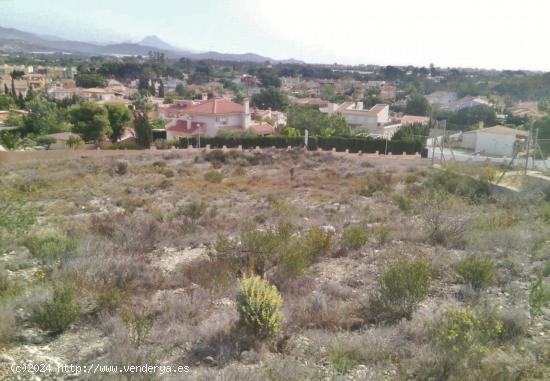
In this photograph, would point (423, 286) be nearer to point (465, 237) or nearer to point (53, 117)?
point (465, 237)

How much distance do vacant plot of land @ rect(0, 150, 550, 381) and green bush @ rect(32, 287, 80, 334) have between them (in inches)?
0.7

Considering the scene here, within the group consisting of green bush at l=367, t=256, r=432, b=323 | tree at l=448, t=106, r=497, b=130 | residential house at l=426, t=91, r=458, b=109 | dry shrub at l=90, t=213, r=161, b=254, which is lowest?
dry shrub at l=90, t=213, r=161, b=254

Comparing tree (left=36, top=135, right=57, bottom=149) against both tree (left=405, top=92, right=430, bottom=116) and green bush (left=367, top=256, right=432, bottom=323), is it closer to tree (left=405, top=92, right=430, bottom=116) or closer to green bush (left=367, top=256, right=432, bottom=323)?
green bush (left=367, top=256, right=432, bottom=323)

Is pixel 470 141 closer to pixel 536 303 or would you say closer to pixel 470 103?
pixel 536 303

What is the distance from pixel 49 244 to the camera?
860 cm

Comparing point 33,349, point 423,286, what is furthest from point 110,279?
point 423,286

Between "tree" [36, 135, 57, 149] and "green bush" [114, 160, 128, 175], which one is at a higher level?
"green bush" [114, 160, 128, 175]

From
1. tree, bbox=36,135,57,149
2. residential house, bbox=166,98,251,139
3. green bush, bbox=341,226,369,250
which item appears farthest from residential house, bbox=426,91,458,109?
green bush, bbox=341,226,369,250

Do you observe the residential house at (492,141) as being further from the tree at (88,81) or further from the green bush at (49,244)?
the tree at (88,81)

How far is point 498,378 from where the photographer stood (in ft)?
14.4

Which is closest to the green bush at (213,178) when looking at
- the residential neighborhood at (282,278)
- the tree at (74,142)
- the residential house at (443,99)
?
the residential neighborhood at (282,278)

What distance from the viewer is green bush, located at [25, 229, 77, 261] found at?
8391mm

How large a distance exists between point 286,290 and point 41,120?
45606 millimetres

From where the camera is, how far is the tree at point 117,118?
3928 centimetres
